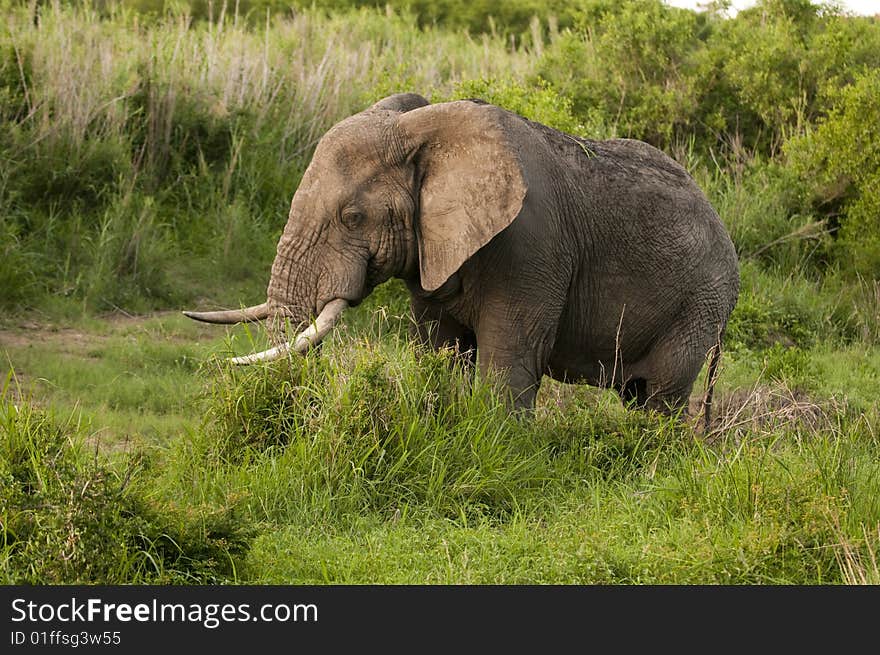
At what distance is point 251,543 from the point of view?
17.6ft

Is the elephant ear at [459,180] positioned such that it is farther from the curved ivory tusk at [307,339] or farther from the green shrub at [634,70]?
the green shrub at [634,70]

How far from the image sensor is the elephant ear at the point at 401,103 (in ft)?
23.2

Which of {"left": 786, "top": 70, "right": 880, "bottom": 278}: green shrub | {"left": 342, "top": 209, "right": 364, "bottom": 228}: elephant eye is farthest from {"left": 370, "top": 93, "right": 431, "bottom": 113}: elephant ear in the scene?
{"left": 786, "top": 70, "right": 880, "bottom": 278}: green shrub

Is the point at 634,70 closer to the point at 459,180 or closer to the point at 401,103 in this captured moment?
the point at 401,103

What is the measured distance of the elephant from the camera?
21.6 ft

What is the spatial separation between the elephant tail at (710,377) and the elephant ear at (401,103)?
210cm

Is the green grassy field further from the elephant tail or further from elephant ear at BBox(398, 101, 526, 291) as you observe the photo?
elephant ear at BBox(398, 101, 526, 291)

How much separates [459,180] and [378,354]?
95 cm

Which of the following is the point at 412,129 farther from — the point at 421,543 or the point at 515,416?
the point at 421,543

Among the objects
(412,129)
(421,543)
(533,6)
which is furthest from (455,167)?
(533,6)

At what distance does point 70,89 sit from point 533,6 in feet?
54.1

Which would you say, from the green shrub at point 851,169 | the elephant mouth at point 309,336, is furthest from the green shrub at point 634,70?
the elephant mouth at point 309,336

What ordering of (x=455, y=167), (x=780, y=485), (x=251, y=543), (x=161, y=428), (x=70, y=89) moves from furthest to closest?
(x=70, y=89), (x=161, y=428), (x=455, y=167), (x=780, y=485), (x=251, y=543)

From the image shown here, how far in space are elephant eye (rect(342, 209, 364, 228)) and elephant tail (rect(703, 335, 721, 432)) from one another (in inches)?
84.3
